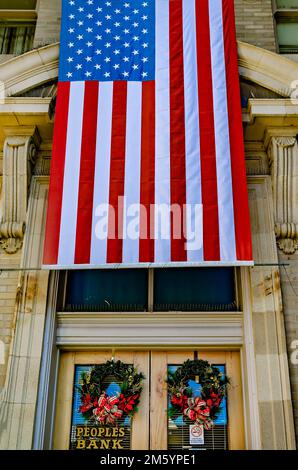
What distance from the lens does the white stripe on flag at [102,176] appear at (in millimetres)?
5891

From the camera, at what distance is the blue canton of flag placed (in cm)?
691

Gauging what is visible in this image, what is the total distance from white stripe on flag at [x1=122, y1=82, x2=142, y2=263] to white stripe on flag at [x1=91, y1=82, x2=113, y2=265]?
241 millimetres

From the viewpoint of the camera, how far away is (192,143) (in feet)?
20.9

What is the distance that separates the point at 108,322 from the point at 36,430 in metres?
1.62

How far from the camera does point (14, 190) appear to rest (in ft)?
22.0

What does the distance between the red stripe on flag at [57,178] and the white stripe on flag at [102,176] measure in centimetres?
45

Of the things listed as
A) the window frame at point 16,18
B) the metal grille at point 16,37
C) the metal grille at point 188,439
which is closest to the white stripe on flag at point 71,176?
the metal grille at point 188,439

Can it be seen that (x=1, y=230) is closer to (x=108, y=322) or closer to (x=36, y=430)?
(x=108, y=322)

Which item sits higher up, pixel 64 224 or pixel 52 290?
pixel 64 224

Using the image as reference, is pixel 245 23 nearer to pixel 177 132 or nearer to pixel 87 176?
pixel 177 132

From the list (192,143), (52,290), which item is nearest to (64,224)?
(52,290)

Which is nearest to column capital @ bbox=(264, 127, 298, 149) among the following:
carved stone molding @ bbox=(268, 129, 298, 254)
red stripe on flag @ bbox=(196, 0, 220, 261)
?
carved stone molding @ bbox=(268, 129, 298, 254)

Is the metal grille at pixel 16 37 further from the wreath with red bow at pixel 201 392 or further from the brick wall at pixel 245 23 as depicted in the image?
the wreath with red bow at pixel 201 392

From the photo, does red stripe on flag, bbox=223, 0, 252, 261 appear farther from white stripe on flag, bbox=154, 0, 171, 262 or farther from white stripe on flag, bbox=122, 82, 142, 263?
white stripe on flag, bbox=122, 82, 142, 263
